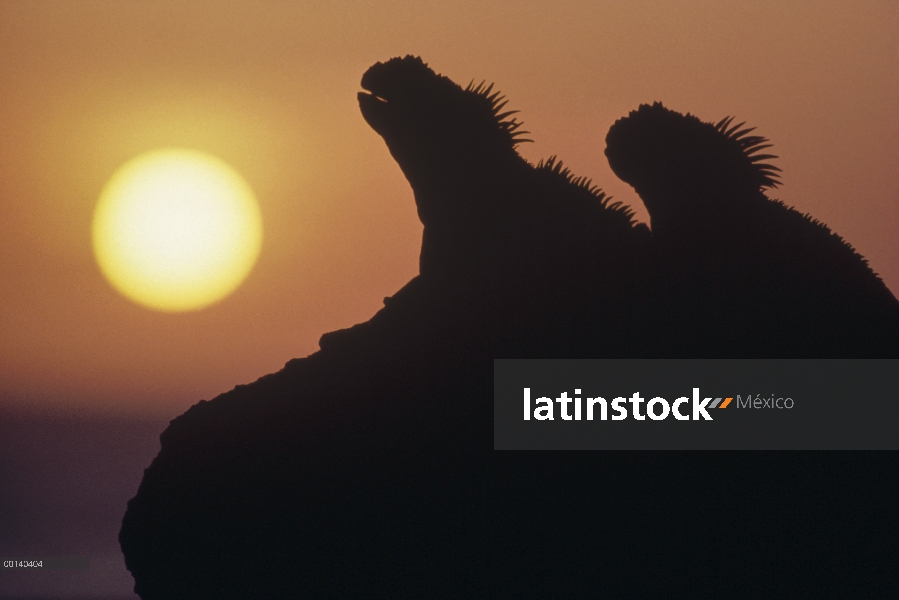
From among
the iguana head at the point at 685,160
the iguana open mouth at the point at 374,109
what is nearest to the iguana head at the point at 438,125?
the iguana open mouth at the point at 374,109

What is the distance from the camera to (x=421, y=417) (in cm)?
411

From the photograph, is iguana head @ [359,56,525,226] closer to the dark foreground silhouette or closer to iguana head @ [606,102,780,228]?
the dark foreground silhouette

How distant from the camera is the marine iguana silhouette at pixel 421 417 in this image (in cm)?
407

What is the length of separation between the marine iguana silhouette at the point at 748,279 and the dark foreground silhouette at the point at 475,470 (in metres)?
0.08

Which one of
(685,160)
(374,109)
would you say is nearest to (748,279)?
(685,160)

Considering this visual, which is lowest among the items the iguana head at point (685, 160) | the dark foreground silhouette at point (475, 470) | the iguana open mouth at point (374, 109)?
the dark foreground silhouette at point (475, 470)

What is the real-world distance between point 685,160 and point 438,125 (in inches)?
46.9

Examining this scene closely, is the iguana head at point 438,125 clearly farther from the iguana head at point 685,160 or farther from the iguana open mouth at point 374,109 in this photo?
the iguana head at point 685,160

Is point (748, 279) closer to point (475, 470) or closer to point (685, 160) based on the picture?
point (685, 160)

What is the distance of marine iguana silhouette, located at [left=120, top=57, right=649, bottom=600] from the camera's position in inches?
160

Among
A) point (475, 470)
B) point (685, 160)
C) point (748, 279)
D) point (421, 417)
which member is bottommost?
point (475, 470)

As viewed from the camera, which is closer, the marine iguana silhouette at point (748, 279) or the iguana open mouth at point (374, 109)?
the marine iguana silhouette at point (748, 279)

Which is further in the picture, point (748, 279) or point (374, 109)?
point (374, 109)

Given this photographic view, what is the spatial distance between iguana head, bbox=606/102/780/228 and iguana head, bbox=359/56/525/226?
57 cm
